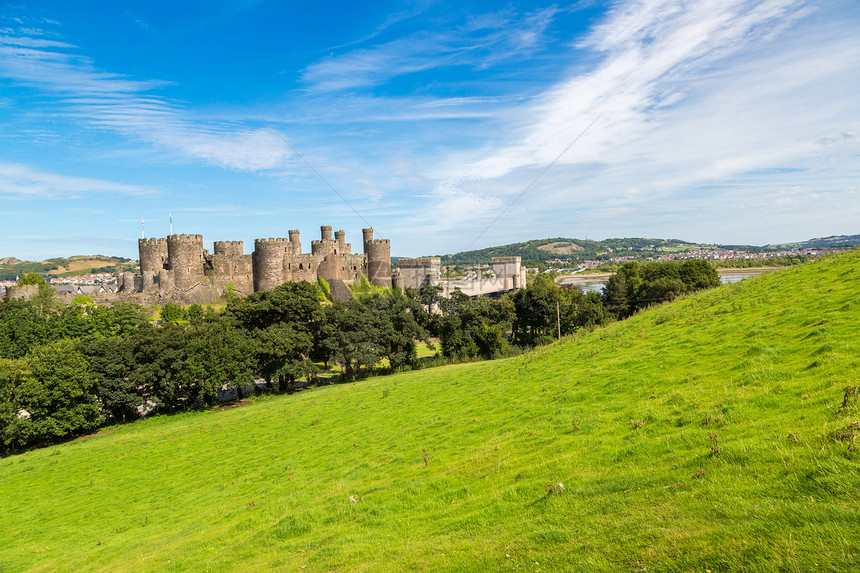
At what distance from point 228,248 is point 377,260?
2066cm

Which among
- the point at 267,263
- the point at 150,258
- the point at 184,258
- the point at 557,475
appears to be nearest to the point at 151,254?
the point at 150,258

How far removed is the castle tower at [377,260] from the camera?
67494mm

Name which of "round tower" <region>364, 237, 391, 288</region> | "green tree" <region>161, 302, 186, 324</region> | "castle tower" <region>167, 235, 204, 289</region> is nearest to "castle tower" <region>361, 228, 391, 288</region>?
"round tower" <region>364, 237, 391, 288</region>

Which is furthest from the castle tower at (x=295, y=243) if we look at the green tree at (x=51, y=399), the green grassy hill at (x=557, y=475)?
the green grassy hill at (x=557, y=475)

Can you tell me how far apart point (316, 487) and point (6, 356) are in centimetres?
4280

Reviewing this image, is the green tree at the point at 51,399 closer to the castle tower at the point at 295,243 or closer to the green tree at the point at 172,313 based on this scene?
the green tree at the point at 172,313

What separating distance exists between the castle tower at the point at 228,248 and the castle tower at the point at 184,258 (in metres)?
2.13

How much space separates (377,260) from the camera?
6769 cm

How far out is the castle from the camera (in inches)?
2092

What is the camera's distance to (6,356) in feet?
128

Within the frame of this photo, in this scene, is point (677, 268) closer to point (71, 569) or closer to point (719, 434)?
point (719, 434)

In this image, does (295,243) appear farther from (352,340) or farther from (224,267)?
(352,340)

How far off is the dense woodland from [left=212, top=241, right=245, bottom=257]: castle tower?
9.21 meters

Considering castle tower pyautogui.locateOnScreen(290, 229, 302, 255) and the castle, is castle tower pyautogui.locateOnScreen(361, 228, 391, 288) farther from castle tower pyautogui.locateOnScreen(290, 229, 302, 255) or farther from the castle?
castle tower pyautogui.locateOnScreen(290, 229, 302, 255)
